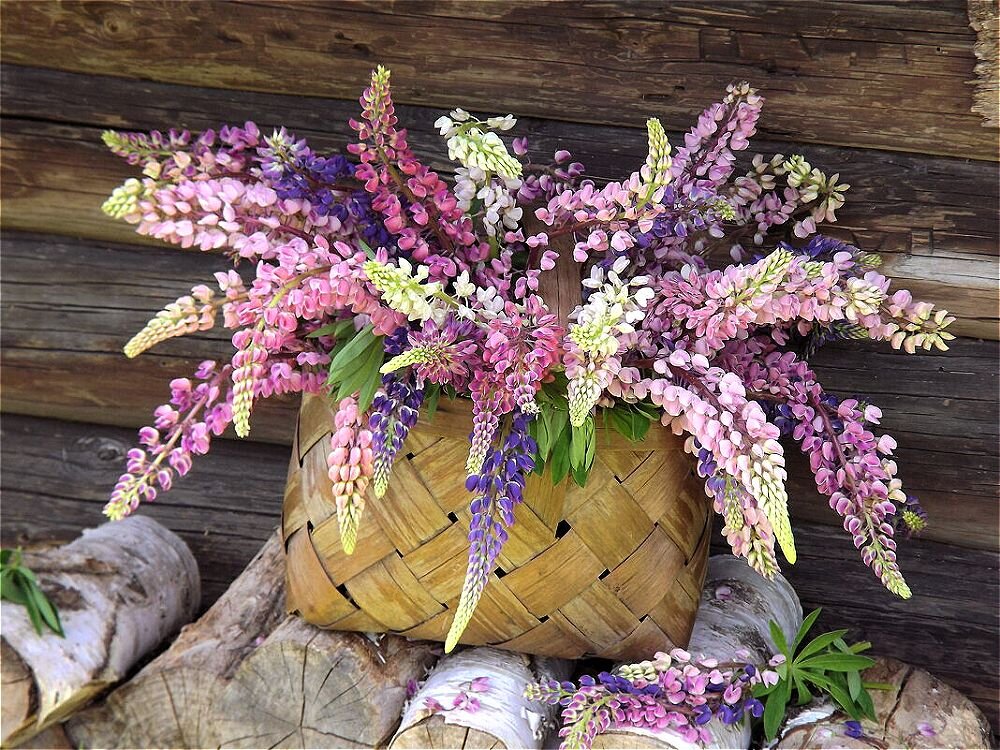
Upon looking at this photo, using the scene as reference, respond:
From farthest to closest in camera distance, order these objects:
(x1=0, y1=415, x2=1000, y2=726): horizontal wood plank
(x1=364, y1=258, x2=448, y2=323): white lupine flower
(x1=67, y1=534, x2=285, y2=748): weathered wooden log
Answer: (x1=0, y1=415, x2=1000, y2=726): horizontal wood plank < (x1=67, y1=534, x2=285, y2=748): weathered wooden log < (x1=364, y1=258, x2=448, y2=323): white lupine flower

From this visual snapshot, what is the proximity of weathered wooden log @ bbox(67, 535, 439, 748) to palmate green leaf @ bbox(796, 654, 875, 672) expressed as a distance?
1.60 ft

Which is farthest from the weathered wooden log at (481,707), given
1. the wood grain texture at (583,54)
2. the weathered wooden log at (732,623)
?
the wood grain texture at (583,54)

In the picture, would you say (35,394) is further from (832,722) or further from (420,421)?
(832,722)

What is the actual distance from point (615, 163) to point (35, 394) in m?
1.13

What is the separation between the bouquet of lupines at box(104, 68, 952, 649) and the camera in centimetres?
86

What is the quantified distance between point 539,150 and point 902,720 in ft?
3.03

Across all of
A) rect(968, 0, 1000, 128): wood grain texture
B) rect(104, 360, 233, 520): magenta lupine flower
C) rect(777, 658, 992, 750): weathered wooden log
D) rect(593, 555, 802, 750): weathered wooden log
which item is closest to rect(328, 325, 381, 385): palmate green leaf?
rect(104, 360, 233, 520): magenta lupine flower

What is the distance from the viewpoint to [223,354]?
5.09 ft

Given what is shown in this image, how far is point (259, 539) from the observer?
1.64m

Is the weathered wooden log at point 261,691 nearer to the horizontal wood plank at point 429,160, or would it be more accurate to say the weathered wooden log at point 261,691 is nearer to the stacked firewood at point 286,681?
the stacked firewood at point 286,681

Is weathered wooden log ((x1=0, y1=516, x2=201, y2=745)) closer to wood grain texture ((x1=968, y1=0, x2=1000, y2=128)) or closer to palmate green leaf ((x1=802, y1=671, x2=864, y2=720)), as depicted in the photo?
palmate green leaf ((x1=802, y1=671, x2=864, y2=720))

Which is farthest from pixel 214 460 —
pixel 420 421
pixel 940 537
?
pixel 940 537

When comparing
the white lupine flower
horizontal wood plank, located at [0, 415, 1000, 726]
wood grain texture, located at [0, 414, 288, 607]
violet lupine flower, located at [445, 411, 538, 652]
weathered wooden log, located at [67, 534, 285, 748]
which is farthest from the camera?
wood grain texture, located at [0, 414, 288, 607]

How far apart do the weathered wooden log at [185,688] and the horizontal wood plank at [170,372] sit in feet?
1.17
